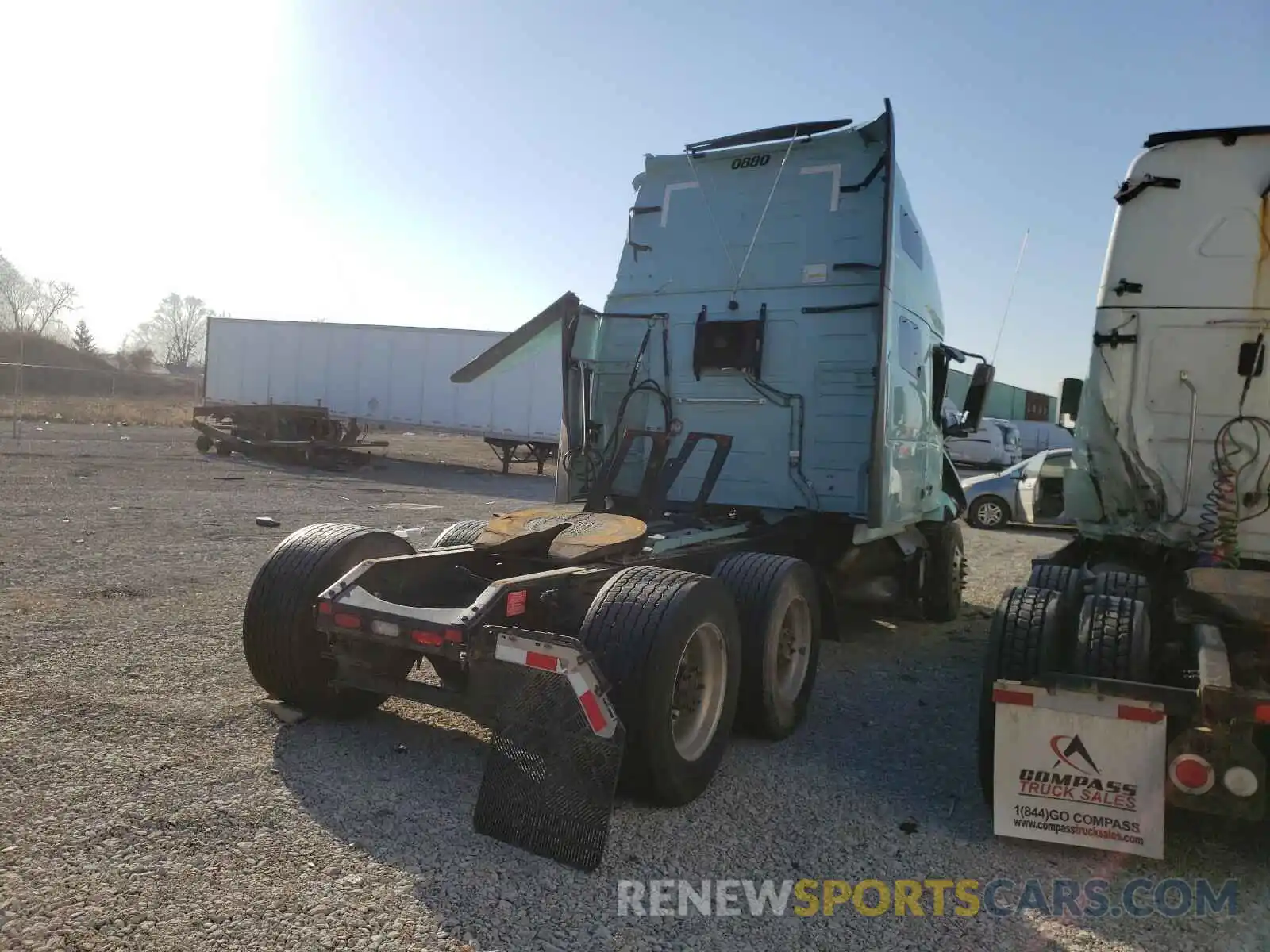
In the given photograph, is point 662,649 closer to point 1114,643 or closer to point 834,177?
point 1114,643

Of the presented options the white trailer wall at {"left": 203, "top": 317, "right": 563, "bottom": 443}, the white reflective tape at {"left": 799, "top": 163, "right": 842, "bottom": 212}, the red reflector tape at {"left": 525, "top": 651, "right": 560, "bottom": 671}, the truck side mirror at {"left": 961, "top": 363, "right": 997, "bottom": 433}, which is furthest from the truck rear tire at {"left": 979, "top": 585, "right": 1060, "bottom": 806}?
the white trailer wall at {"left": 203, "top": 317, "right": 563, "bottom": 443}

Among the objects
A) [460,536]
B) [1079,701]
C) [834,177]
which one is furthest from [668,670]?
[834,177]

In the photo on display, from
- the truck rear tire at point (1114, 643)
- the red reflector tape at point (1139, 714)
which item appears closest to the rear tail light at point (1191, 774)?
the red reflector tape at point (1139, 714)

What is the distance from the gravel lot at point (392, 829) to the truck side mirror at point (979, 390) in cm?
249

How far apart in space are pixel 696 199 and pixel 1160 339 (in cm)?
Result: 336

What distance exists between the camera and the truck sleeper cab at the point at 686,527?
11.4ft

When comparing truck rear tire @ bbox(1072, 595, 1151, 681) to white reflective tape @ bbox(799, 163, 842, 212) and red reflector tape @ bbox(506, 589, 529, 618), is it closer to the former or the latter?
red reflector tape @ bbox(506, 589, 529, 618)

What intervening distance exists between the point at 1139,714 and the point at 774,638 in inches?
69.0

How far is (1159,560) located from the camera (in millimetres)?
5273

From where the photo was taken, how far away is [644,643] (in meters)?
3.55

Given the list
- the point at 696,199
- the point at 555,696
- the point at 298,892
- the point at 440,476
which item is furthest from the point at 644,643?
the point at 440,476

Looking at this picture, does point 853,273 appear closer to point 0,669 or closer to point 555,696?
point 555,696

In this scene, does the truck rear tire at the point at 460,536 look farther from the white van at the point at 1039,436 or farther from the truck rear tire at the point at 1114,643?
the white van at the point at 1039,436

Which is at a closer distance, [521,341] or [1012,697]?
[1012,697]
